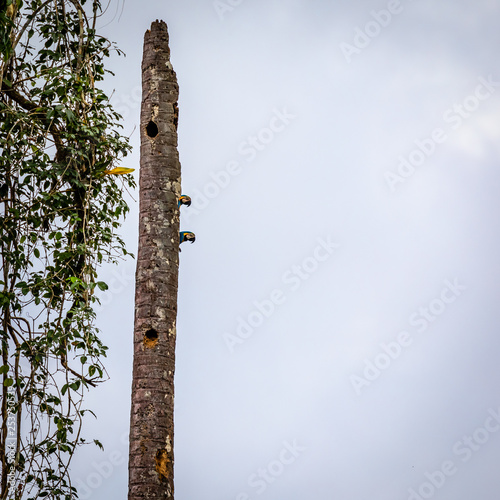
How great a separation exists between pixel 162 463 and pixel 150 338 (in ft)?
2.42

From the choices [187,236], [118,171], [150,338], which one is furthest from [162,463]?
[118,171]

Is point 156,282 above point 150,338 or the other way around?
above

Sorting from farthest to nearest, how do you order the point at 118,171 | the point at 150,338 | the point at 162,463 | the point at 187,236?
1. the point at 118,171
2. the point at 187,236
3. the point at 150,338
4. the point at 162,463

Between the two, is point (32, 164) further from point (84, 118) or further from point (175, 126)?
point (175, 126)

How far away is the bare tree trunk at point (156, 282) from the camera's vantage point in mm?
3908

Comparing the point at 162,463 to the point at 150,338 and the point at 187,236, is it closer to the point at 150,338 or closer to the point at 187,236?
the point at 150,338

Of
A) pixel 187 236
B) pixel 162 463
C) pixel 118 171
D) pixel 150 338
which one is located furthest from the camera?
pixel 118 171

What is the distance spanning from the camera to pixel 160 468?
388 centimetres

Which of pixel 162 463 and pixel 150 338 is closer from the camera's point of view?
pixel 162 463

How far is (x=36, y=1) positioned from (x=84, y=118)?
1.09 metres

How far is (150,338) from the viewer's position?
13.6 ft

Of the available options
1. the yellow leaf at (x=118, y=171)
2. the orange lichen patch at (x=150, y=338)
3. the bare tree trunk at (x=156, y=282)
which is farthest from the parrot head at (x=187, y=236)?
the orange lichen patch at (x=150, y=338)

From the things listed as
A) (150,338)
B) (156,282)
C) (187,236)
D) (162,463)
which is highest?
(187,236)

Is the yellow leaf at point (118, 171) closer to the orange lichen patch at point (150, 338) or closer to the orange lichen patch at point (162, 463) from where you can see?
the orange lichen patch at point (150, 338)
